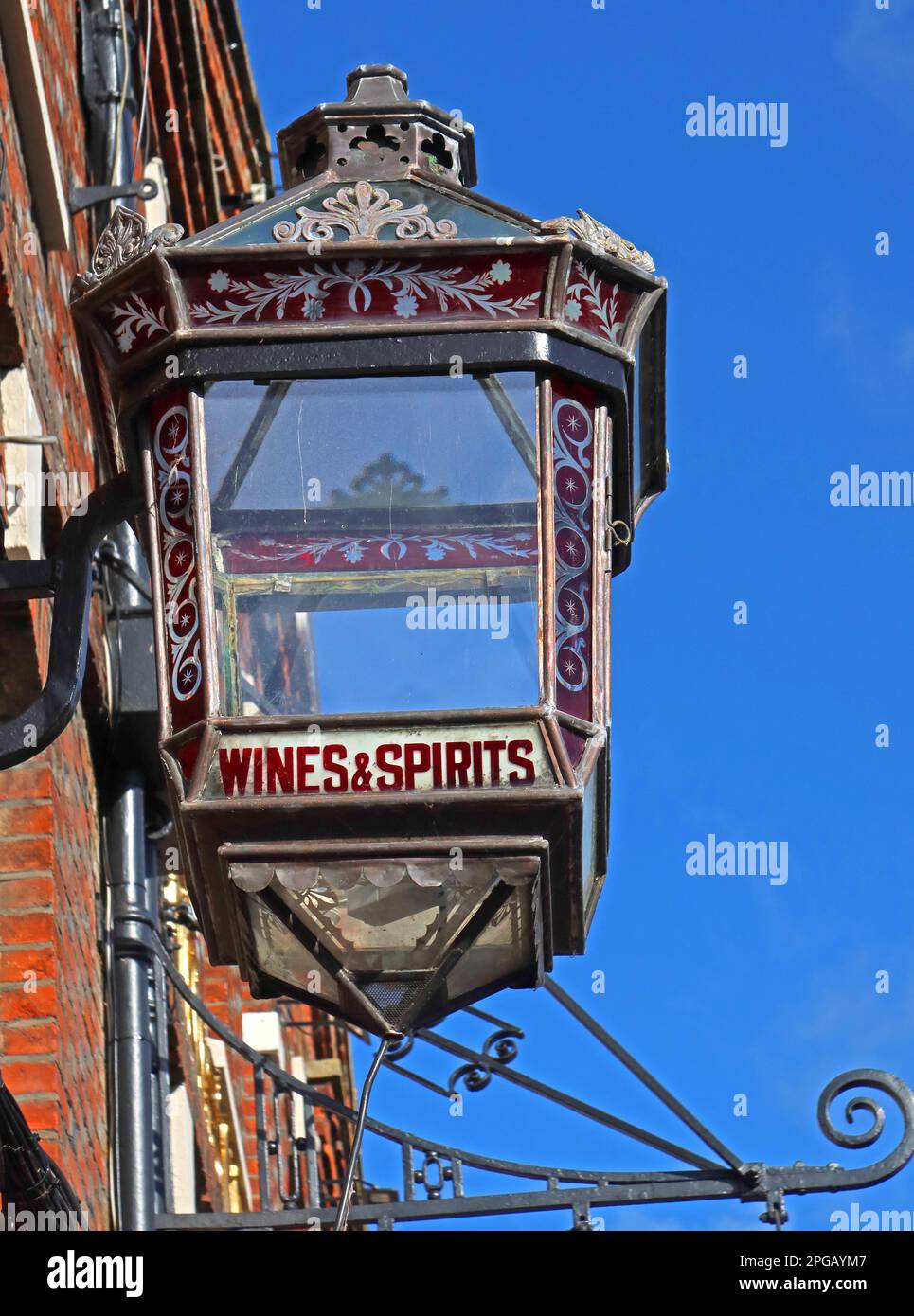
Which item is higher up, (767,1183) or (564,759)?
(564,759)

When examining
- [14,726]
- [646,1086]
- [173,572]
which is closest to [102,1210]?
[646,1086]

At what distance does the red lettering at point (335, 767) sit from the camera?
3643mm

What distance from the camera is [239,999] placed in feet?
37.6

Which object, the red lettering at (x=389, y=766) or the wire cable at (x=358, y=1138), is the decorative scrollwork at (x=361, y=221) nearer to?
the red lettering at (x=389, y=766)

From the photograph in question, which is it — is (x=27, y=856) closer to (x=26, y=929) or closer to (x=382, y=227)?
(x=26, y=929)

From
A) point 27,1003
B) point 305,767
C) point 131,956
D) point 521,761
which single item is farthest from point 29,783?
point 521,761

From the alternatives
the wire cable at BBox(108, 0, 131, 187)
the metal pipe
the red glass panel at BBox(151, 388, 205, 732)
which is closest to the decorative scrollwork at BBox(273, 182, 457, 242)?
the red glass panel at BBox(151, 388, 205, 732)

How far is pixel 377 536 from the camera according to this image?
3.79m

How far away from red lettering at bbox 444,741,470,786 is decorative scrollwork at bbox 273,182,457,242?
2.65 feet

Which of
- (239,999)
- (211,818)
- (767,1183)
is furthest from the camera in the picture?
(239,999)

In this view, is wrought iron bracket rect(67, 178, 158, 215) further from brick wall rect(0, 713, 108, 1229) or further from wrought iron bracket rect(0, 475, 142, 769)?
wrought iron bracket rect(0, 475, 142, 769)

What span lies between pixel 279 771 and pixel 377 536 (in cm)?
38
